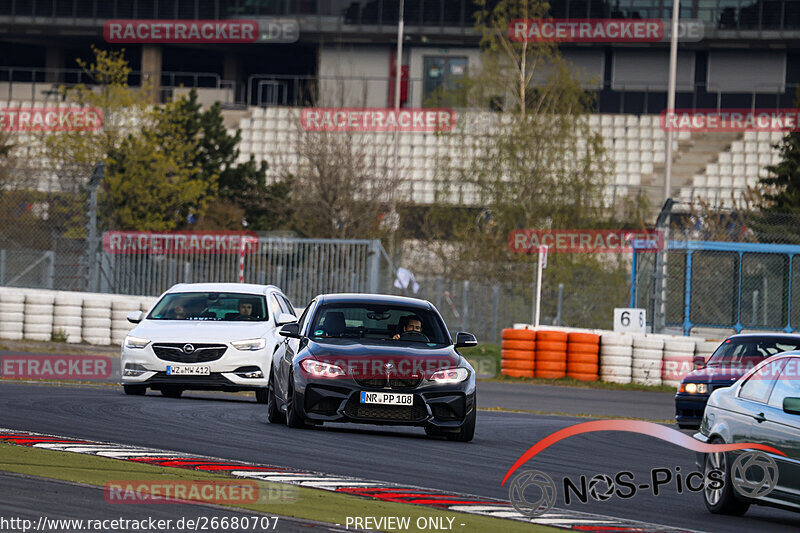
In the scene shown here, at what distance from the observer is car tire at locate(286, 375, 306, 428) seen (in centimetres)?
1420

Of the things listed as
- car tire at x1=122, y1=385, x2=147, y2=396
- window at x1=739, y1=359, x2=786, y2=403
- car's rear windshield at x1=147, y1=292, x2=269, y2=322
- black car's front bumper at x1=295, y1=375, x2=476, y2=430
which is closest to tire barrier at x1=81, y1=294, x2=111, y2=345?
car's rear windshield at x1=147, y1=292, x2=269, y2=322

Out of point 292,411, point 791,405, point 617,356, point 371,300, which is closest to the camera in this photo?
point 791,405

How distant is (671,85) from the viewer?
3838cm

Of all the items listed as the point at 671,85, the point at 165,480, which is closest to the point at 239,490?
the point at 165,480

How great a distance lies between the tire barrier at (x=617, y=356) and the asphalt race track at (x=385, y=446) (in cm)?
949

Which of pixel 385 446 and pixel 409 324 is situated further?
pixel 409 324

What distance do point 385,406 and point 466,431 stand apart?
1052mm

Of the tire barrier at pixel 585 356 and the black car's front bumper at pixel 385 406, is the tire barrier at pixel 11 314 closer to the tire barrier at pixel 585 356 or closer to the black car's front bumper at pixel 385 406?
the tire barrier at pixel 585 356

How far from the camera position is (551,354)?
28188 millimetres

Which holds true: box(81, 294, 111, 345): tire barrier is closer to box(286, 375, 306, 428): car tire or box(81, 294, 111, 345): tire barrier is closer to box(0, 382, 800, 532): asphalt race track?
box(0, 382, 800, 532): asphalt race track

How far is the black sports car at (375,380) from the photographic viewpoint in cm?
1377

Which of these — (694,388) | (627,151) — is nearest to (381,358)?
(694,388)

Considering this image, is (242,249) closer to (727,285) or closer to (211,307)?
(727,285)

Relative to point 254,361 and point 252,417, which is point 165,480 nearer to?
point 252,417
